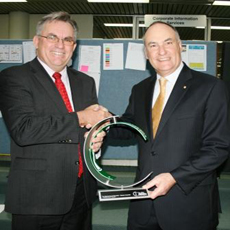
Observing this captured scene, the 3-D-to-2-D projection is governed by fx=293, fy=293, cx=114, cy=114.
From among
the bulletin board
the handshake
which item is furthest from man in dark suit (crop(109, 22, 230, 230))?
the bulletin board

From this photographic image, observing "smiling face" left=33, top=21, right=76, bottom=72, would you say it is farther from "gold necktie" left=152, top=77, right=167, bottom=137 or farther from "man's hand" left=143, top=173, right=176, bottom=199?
"man's hand" left=143, top=173, right=176, bottom=199

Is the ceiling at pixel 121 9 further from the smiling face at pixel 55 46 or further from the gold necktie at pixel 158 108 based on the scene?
the gold necktie at pixel 158 108

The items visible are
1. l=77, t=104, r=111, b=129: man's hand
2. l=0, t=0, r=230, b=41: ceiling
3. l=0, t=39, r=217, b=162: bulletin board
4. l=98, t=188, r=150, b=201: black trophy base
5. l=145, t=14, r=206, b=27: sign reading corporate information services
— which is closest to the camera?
l=98, t=188, r=150, b=201: black trophy base

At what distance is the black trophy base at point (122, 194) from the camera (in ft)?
4.09

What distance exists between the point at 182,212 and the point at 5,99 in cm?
107

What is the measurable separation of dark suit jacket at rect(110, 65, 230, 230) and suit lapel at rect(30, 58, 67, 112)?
535 millimetres

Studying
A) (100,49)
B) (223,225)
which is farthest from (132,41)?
(223,225)

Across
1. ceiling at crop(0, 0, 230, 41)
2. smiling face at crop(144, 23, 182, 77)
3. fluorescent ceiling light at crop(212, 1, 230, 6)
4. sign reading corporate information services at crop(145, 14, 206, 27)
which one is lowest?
smiling face at crop(144, 23, 182, 77)

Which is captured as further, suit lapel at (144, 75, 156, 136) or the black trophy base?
suit lapel at (144, 75, 156, 136)

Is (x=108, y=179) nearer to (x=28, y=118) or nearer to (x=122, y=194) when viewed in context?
(x=122, y=194)

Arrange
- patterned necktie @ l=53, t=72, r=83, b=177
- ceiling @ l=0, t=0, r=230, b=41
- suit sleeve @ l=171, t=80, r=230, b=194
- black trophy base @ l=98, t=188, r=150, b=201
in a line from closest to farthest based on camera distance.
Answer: black trophy base @ l=98, t=188, r=150, b=201 < suit sleeve @ l=171, t=80, r=230, b=194 < patterned necktie @ l=53, t=72, r=83, b=177 < ceiling @ l=0, t=0, r=230, b=41

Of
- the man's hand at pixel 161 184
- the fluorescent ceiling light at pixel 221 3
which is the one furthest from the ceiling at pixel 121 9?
the man's hand at pixel 161 184

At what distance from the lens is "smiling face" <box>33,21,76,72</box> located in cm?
163

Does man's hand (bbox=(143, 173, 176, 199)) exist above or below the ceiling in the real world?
below
